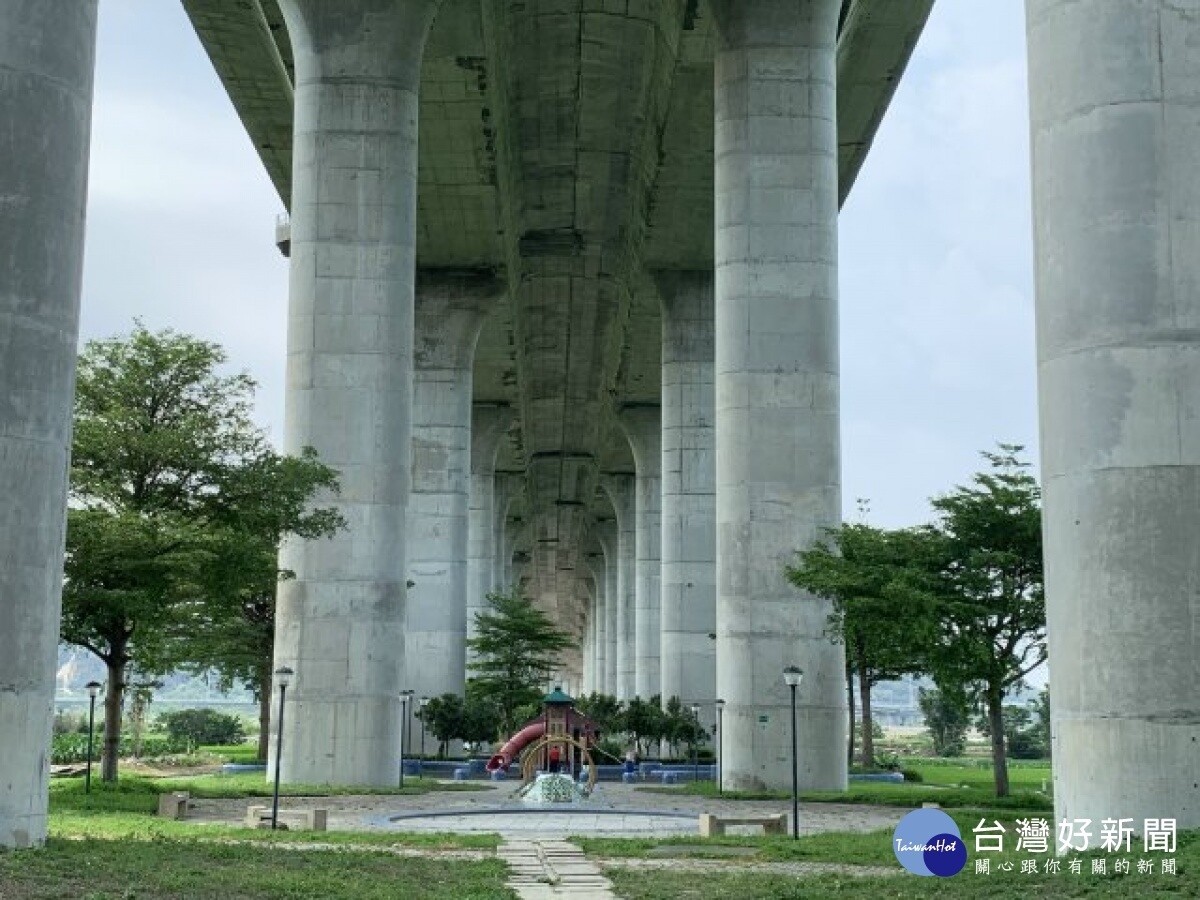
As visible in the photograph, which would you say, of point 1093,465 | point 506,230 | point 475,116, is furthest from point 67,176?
point 506,230

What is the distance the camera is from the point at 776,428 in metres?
36.4

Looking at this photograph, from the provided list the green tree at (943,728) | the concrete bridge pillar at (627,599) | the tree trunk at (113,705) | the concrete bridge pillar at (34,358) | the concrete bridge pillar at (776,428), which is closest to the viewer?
the concrete bridge pillar at (34,358)

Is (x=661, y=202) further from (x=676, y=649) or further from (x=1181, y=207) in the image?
(x=1181, y=207)

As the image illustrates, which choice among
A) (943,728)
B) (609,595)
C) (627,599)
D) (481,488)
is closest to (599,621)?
(609,595)

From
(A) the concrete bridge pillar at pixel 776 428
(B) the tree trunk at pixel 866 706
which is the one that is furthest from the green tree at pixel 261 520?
(B) the tree trunk at pixel 866 706

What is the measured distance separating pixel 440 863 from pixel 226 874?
11.6ft

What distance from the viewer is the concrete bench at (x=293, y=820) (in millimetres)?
24469

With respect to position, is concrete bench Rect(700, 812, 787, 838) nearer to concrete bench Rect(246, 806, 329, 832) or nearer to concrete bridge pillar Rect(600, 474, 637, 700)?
concrete bench Rect(246, 806, 329, 832)

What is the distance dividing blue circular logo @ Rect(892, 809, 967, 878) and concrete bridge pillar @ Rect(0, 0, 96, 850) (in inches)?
364

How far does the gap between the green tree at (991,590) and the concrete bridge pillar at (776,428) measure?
3705 millimetres

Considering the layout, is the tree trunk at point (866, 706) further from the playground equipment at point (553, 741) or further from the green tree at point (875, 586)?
the green tree at point (875, 586)

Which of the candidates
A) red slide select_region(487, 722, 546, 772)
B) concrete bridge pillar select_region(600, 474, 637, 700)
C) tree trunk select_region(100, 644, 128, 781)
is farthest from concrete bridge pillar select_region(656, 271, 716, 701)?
concrete bridge pillar select_region(600, 474, 637, 700)

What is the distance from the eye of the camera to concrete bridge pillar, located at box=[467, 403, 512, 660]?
286 feet

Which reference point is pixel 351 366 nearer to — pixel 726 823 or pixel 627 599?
pixel 726 823
